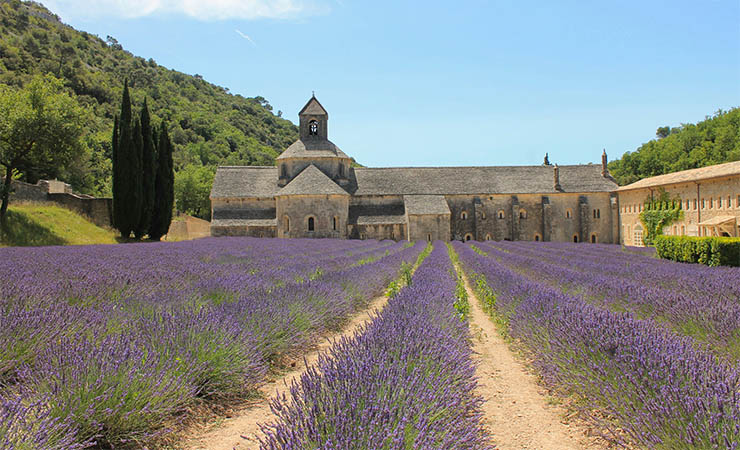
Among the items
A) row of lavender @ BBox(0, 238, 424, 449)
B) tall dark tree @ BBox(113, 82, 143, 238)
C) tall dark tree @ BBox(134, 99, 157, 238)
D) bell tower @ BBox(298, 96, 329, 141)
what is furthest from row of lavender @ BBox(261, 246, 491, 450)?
bell tower @ BBox(298, 96, 329, 141)

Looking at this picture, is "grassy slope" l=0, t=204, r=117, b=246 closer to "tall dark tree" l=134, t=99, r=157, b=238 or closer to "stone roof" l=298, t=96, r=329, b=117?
"tall dark tree" l=134, t=99, r=157, b=238

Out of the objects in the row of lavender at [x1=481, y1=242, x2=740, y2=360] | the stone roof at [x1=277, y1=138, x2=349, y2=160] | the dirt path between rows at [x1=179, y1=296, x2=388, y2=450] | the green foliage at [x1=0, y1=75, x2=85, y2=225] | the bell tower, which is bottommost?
the dirt path between rows at [x1=179, y1=296, x2=388, y2=450]

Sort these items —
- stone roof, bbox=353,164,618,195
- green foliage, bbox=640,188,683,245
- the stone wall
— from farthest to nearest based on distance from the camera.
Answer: stone roof, bbox=353,164,618,195 → green foliage, bbox=640,188,683,245 → the stone wall

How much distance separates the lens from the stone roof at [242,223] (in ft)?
112

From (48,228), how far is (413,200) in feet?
74.8

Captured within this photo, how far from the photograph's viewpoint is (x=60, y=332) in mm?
3869

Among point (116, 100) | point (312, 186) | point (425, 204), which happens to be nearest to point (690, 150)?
point (425, 204)

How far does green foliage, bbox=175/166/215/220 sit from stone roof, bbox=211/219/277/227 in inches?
743

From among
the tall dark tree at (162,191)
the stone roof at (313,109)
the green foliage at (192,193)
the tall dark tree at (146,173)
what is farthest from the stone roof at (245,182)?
the green foliage at (192,193)

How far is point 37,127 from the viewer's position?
64.1ft

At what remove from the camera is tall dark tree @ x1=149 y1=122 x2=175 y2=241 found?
27.2 metres

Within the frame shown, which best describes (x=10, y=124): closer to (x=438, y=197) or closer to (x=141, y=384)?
(x=141, y=384)

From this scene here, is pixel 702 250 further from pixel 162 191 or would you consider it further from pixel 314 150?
pixel 314 150

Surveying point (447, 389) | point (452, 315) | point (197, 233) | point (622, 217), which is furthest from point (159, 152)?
point (622, 217)
